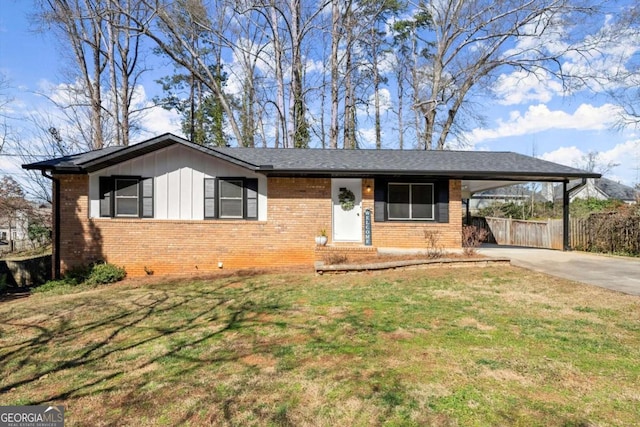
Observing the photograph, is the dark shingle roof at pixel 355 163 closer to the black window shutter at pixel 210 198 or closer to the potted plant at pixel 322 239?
the black window shutter at pixel 210 198

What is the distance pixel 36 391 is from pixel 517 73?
23744mm

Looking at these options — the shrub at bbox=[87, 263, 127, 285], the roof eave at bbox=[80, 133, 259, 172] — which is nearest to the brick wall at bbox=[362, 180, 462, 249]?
the roof eave at bbox=[80, 133, 259, 172]

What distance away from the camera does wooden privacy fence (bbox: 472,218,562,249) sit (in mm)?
13127

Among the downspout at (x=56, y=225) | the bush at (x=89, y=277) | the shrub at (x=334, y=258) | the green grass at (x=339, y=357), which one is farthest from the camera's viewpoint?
the downspout at (x=56, y=225)

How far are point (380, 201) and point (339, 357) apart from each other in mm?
7224

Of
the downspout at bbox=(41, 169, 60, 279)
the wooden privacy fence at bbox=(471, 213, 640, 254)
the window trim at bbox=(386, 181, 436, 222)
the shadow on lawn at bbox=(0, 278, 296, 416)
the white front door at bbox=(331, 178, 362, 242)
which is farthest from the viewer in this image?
the wooden privacy fence at bbox=(471, 213, 640, 254)

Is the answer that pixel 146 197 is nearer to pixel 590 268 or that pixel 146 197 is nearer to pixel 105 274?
pixel 105 274

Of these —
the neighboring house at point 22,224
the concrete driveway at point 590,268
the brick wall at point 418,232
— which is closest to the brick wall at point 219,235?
the brick wall at point 418,232

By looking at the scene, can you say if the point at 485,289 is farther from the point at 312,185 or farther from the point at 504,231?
the point at 504,231

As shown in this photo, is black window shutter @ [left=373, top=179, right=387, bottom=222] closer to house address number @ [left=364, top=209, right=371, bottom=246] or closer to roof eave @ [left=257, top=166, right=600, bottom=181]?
house address number @ [left=364, top=209, right=371, bottom=246]

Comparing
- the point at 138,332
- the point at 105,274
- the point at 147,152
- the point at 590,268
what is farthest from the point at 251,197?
the point at 590,268

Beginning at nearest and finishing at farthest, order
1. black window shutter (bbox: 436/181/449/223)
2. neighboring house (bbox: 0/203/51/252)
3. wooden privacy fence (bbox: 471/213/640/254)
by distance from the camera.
→ black window shutter (bbox: 436/181/449/223), wooden privacy fence (bbox: 471/213/640/254), neighboring house (bbox: 0/203/51/252)

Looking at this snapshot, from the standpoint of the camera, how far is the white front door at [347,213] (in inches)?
430

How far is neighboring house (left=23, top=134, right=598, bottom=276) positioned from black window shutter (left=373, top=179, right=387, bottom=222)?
0.11ft
